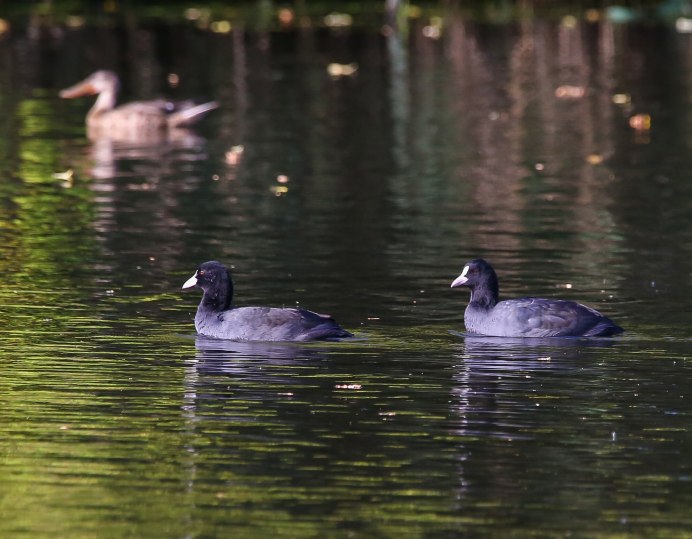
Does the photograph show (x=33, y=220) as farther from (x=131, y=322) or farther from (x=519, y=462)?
(x=519, y=462)

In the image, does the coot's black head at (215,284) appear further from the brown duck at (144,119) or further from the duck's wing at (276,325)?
the brown duck at (144,119)

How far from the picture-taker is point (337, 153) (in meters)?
30.0

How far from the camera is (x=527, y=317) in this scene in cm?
1619

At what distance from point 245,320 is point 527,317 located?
7.66ft

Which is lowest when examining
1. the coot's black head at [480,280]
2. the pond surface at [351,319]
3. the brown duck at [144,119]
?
the pond surface at [351,319]

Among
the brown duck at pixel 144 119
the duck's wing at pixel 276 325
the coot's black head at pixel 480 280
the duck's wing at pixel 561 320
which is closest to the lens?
the duck's wing at pixel 276 325

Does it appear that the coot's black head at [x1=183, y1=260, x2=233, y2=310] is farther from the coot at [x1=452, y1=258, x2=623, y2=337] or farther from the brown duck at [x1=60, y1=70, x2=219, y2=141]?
the brown duck at [x1=60, y1=70, x2=219, y2=141]

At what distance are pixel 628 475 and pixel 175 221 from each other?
12.3 m

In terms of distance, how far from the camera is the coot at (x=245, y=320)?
15914 mm

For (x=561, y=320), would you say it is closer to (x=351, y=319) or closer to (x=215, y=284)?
(x=351, y=319)

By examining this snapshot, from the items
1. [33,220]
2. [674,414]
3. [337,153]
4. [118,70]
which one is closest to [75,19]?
[118,70]

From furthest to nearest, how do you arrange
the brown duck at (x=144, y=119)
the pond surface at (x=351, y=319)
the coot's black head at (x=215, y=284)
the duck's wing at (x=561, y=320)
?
the brown duck at (x=144, y=119), the coot's black head at (x=215, y=284), the duck's wing at (x=561, y=320), the pond surface at (x=351, y=319)

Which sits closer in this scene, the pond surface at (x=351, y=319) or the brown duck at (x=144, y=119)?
the pond surface at (x=351, y=319)

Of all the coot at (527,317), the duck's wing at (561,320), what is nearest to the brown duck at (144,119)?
the coot at (527,317)
